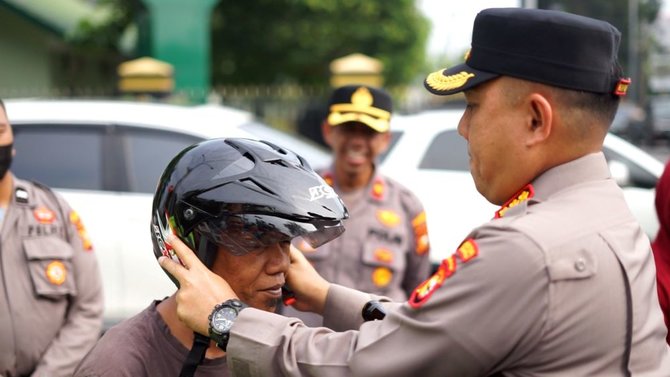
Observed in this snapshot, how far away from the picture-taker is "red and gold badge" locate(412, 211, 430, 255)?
15.8ft

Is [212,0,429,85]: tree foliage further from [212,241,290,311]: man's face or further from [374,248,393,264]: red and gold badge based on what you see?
[212,241,290,311]: man's face

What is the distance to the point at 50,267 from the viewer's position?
3.93 metres

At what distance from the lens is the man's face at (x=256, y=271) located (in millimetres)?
2438

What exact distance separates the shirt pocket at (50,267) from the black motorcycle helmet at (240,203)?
1623 mm

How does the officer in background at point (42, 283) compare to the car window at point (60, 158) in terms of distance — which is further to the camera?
the car window at point (60, 158)

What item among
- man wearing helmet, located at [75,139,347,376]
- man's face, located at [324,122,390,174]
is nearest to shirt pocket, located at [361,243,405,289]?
man's face, located at [324,122,390,174]

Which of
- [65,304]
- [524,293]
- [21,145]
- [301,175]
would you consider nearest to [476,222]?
[21,145]

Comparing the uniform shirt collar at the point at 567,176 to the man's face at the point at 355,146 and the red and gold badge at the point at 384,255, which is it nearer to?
the red and gold badge at the point at 384,255

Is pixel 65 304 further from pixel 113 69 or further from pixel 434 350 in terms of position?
pixel 113 69

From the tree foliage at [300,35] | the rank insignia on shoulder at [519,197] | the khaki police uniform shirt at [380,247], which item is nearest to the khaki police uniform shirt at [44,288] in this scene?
the khaki police uniform shirt at [380,247]

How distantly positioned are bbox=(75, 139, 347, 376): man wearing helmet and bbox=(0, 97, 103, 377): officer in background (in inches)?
59.3

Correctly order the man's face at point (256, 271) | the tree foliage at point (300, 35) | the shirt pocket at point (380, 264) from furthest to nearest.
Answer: the tree foliage at point (300, 35) < the shirt pocket at point (380, 264) < the man's face at point (256, 271)

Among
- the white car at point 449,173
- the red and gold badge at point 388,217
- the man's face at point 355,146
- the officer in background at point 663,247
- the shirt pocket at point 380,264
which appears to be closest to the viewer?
the officer in background at point 663,247

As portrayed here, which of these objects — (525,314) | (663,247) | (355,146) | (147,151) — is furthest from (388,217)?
(525,314)
